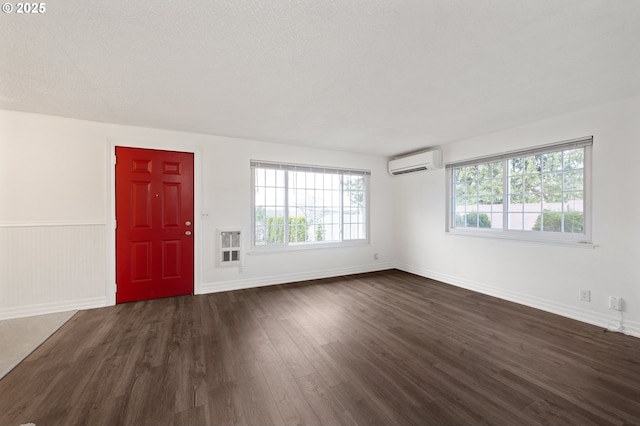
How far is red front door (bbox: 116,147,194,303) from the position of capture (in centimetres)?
353

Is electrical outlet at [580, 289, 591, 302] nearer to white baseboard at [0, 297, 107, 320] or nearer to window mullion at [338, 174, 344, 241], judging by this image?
window mullion at [338, 174, 344, 241]

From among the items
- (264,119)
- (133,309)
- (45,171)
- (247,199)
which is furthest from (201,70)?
(133,309)

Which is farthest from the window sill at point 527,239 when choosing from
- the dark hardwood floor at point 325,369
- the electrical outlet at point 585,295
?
the dark hardwood floor at point 325,369

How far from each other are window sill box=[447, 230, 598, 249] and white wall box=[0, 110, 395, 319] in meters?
3.47

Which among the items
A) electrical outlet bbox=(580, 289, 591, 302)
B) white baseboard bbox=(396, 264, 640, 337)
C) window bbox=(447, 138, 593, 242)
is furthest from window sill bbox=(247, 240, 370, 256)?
electrical outlet bbox=(580, 289, 591, 302)

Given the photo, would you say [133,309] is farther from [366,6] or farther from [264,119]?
[366,6]

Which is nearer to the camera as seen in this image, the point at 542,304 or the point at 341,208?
the point at 542,304

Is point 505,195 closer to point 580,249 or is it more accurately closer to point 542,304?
point 580,249

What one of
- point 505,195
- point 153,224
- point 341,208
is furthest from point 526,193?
point 153,224

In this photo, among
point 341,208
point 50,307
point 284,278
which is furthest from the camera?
point 341,208

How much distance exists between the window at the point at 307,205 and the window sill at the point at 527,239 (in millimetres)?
1764

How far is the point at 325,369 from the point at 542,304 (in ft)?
9.85

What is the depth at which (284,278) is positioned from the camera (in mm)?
4520

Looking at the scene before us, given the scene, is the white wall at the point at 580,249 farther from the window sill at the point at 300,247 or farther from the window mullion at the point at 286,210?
the window mullion at the point at 286,210
